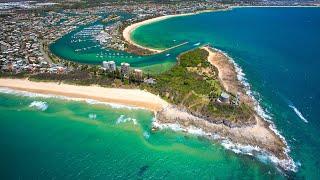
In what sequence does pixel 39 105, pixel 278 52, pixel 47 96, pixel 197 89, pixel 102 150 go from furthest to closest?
pixel 278 52, pixel 47 96, pixel 197 89, pixel 39 105, pixel 102 150

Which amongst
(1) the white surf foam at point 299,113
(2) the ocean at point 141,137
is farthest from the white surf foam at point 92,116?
(1) the white surf foam at point 299,113

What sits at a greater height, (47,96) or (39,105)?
(47,96)

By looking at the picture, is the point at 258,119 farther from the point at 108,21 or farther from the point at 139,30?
the point at 108,21

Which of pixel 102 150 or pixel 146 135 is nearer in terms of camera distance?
pixel 102 150

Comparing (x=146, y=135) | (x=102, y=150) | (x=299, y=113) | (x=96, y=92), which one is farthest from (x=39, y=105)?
(x=299, y=113)

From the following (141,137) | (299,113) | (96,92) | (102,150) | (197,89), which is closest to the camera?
(102,150)

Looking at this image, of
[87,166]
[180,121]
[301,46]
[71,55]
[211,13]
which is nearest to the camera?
[87,166]

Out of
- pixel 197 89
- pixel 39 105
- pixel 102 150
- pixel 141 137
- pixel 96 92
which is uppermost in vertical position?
pixel 197 89

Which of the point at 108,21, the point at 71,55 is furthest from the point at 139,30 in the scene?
the point at 71,55

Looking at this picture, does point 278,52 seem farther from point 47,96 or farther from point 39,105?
point 39,105
